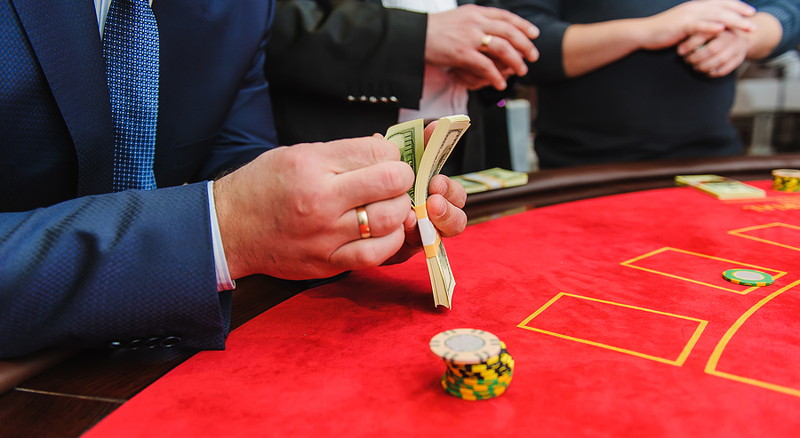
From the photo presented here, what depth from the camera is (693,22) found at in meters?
2.06

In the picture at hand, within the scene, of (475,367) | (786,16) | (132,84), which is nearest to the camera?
(475,367)

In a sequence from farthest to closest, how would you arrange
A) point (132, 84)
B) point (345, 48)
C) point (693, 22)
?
point (693, 22)
point (345, 48)
point (132, 84)

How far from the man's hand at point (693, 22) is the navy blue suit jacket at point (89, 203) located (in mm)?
1385

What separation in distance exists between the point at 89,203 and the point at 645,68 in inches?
76.9

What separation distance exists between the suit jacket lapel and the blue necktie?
58 millimetres

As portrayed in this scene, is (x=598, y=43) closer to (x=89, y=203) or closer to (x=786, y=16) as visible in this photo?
(x=786, y=16)

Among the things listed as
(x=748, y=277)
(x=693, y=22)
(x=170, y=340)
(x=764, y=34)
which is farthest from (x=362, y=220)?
(x=764, y=34)

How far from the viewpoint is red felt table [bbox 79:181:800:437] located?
2.14 ft

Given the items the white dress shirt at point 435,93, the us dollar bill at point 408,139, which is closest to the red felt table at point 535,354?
the us dollar bill at point 408,139

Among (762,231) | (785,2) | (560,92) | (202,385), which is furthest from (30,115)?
(785,2)

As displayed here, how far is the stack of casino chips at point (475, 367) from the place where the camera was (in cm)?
67

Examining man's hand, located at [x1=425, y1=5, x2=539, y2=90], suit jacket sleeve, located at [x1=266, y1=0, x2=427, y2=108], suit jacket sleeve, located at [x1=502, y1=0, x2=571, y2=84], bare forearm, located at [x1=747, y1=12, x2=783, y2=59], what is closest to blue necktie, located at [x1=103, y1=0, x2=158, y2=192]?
suit jacket sleeve, located at [x1=266, y1=0, x2=427, y2=108]

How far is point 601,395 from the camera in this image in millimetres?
689

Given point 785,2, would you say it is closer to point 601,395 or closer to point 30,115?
point 601,395
